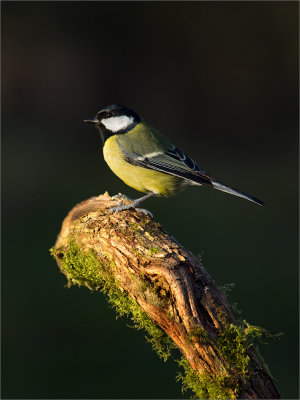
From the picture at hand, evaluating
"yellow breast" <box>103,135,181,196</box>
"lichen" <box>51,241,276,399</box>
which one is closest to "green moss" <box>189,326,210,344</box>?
"lichen" <box>51,241,276,399</box>

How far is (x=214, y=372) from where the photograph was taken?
2.28 m

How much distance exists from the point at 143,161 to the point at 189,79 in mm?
6357

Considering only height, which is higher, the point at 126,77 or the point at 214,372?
the point at 126,77

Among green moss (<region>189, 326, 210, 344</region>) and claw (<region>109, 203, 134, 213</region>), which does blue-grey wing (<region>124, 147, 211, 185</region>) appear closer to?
claw (<region>109, 203, 134, 213</region>)

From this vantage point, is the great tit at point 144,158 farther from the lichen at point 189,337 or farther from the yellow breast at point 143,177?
the lichen at point 189,337

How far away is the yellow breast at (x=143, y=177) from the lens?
11.3 ft

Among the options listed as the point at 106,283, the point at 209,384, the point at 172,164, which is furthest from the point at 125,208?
the point at 209,384

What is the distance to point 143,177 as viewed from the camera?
348 centimetres

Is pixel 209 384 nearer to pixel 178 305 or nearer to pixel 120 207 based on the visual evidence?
pixel 178 305

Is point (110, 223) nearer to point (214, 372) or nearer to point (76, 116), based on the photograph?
point (214, 372)

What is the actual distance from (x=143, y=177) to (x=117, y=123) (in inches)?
17.4

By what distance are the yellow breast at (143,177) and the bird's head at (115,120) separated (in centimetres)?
13

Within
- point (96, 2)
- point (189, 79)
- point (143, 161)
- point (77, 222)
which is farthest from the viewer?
point (189, 79)

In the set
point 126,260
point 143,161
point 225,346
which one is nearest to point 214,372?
point 225,346
